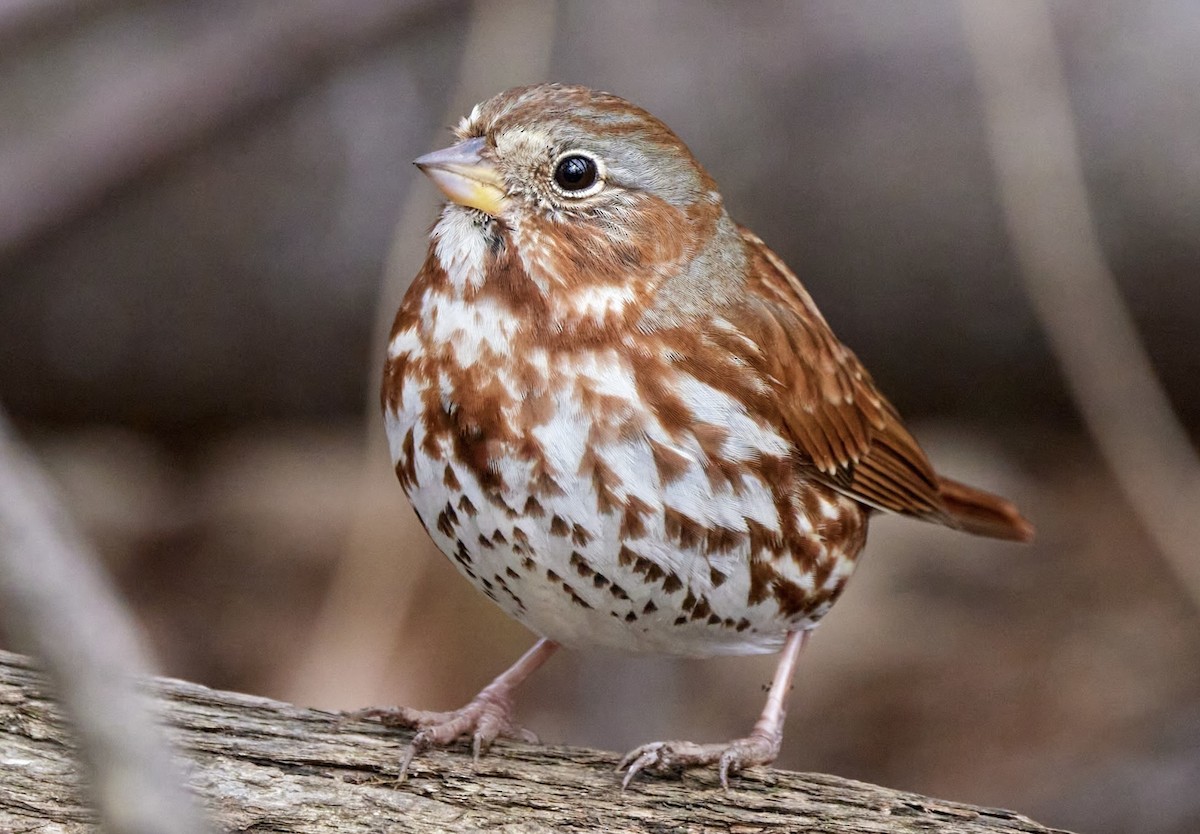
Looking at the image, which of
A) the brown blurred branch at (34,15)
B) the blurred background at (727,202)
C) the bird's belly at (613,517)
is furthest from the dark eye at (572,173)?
the brown blurred branch at (34,15)

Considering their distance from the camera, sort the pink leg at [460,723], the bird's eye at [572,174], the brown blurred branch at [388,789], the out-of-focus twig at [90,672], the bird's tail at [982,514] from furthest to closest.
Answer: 1. the bird's tail at [982,514]
2. the pink leg at [460,723]
3. the bird's eye at [572,174]
4. the brown blurred branch at [388,789]
5. the out-of-focus twig at [90,672]

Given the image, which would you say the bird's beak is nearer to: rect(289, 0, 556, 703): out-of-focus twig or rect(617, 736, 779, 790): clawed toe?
rect(617, 736, 779, 790): clawed toe

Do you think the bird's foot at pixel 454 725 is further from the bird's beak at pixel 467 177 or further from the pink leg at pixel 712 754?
the bird's beak at pixel 467 177

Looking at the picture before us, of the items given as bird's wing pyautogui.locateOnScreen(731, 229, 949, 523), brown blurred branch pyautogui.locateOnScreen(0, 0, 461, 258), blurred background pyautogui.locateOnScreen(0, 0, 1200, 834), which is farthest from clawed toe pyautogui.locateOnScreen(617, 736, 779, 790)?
brown blurred branch pyautogui.locateOnScreen(0, 0, 461, 258)

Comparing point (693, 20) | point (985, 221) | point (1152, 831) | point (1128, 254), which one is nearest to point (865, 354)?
point (985, 221)

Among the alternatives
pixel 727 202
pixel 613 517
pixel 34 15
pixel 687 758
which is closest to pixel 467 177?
pixel 613 517
